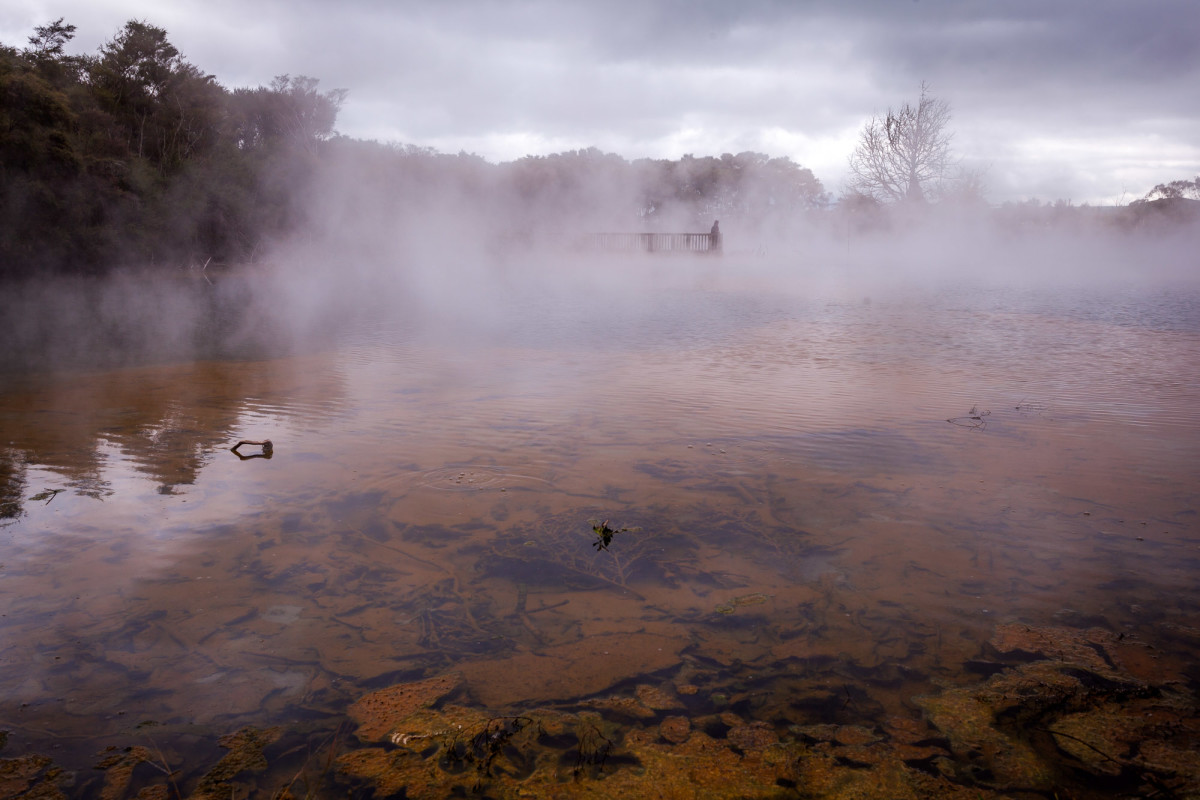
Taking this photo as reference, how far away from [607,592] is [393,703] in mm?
780

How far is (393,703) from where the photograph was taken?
5.94 ft

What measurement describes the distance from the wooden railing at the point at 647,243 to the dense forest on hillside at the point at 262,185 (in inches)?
69.5

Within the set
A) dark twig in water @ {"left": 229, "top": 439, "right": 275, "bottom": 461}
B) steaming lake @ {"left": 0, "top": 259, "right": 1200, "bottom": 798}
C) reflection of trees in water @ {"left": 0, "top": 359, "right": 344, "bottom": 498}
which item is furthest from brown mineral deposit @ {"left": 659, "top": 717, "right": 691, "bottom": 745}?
dark twig in water @ {"left": 229, "top": 439, "right": 275, "bottom": 461}

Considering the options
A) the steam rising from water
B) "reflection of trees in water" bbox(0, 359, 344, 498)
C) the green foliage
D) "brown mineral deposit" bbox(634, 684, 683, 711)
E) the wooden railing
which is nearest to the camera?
"brown mineral deposit" bbox(634, 684, 683, 711)

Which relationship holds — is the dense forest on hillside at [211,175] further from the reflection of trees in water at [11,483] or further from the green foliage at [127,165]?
the reflection of trees in water at [11,483]

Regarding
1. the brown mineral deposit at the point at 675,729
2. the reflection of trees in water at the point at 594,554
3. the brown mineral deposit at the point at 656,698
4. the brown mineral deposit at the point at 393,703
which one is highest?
the reflection of trees in water at the point at 594,554

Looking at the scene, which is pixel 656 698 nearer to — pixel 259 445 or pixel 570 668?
pixel 570 668

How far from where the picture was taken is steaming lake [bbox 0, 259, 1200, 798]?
1.63m

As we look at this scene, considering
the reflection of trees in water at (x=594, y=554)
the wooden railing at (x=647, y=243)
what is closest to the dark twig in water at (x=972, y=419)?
the reflection of trees in water at (x=594, y=554)

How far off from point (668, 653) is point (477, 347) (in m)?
5.77

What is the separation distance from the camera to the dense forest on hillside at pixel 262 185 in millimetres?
14898

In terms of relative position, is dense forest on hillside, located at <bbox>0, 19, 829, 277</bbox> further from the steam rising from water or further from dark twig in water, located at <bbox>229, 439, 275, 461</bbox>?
dark twig in water, located at <bbox>229, 439, 275, 461</bbox>

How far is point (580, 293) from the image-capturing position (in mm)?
13172

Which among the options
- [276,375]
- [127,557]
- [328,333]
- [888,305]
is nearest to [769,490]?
[127,557]
